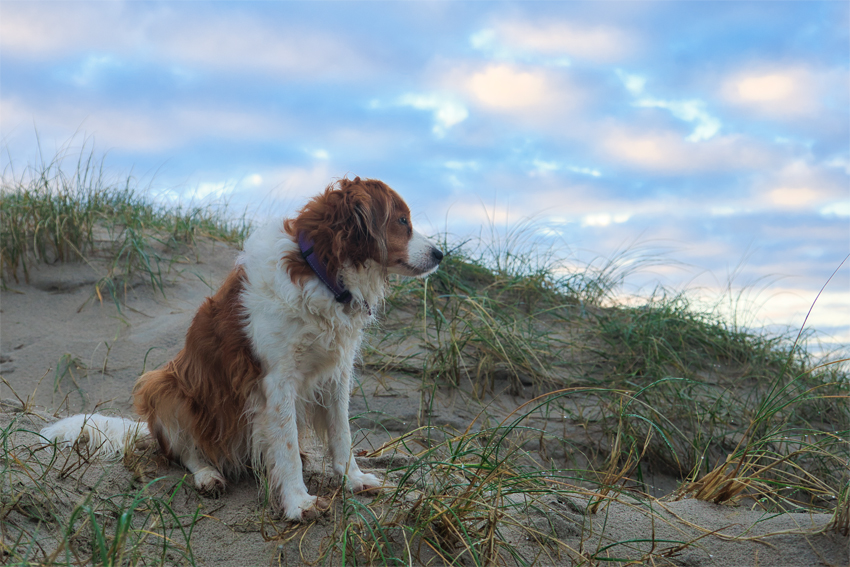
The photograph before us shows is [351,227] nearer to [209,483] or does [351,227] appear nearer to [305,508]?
[305,508]

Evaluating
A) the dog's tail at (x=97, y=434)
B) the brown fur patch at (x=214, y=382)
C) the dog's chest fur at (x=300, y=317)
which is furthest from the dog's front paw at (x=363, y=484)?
the dog's tail at (x=97, y=434)

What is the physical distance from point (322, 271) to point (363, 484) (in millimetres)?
1074

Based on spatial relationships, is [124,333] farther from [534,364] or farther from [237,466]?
[534,364]

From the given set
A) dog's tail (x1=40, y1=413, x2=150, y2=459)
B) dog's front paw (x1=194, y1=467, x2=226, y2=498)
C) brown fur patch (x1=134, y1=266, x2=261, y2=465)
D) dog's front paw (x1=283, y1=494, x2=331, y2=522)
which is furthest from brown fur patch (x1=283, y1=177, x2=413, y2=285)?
dog's tail (x1=40, y1=413, x2=150, y2=459)

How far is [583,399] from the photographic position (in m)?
5.41

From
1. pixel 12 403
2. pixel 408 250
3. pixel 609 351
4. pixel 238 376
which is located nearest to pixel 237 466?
pixel 238 376

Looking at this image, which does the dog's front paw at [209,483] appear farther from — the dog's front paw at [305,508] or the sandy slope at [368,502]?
the dog's front paw at [305,508]

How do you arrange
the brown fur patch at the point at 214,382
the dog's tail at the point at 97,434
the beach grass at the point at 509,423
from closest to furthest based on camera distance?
1. the beach grass at the point at 509,423
2. the brown fur patch at the point at 214,382
3. the dog's tail at the point at 97,434

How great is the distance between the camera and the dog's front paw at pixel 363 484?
2.95m

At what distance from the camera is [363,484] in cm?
299

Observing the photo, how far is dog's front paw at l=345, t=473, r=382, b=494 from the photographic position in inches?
116

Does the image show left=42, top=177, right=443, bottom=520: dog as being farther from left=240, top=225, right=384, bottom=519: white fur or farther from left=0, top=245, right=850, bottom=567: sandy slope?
left=0, top=245, right=850, bottom=567: sandy slope

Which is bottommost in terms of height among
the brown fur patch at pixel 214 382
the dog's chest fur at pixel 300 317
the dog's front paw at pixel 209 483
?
the dog's front paw at pixel 209 483

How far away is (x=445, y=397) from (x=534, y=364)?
36.0 inches
